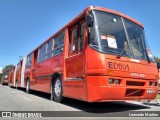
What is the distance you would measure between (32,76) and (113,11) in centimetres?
845

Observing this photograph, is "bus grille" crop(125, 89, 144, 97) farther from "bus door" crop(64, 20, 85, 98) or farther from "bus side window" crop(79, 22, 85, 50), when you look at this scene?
"bus side window" crop(79, 22, 85, 50)

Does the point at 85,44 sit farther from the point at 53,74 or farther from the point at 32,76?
the point at 32,76

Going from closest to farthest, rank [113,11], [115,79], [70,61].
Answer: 1. [115,79]
2. [113,11]
3. [70,61]

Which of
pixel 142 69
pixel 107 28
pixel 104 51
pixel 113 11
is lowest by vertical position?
pixel 142 69

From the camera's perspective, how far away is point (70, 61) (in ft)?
27.5

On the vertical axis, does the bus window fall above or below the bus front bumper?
above

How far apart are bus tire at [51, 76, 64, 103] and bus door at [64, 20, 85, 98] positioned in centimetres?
74

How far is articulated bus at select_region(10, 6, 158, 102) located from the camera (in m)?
6.60

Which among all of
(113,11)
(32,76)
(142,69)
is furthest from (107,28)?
(32,76)

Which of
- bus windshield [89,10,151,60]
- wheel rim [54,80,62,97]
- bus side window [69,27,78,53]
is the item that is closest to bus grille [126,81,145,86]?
bus windshield [89,10,151,60]

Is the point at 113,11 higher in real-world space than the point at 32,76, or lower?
higher

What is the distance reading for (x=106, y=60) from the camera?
6.62 meters

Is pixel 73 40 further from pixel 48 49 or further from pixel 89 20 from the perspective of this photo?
pixel 48 49

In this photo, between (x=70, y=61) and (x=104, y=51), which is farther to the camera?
(x=70, y=61)
